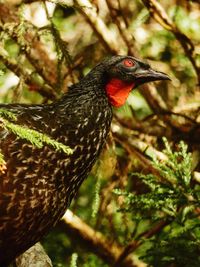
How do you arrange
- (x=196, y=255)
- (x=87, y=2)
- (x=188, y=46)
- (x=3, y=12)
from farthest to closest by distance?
(x=188, y=46), (x=3, y=12), (x=87, y=2), (x=196, y=255)

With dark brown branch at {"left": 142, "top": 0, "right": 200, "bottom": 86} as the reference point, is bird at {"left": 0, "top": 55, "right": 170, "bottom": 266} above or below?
below

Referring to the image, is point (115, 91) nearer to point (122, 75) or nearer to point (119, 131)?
point (122, 75)

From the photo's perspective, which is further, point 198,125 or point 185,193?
point 198,125

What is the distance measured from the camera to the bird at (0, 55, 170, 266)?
3.39 meters

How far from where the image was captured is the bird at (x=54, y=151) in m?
3.39

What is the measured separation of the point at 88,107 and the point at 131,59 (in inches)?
21.3

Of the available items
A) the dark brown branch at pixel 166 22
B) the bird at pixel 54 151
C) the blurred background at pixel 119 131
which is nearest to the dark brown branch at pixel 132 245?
the blurred background at pixel 119 131

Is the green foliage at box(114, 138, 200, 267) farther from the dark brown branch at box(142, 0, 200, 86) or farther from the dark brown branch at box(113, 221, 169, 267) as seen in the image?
the dark brown branch at box(142, 0, 200, 86)

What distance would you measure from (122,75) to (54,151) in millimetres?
886

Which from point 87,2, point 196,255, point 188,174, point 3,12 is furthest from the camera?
point 3,12

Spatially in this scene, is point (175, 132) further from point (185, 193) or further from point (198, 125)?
point (185, 193)

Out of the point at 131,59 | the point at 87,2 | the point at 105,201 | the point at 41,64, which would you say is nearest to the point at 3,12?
the point at 41,64

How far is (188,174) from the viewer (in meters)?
3.72

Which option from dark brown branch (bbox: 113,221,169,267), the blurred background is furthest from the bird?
dark brown branch (bbox: 113,221,169,267)
